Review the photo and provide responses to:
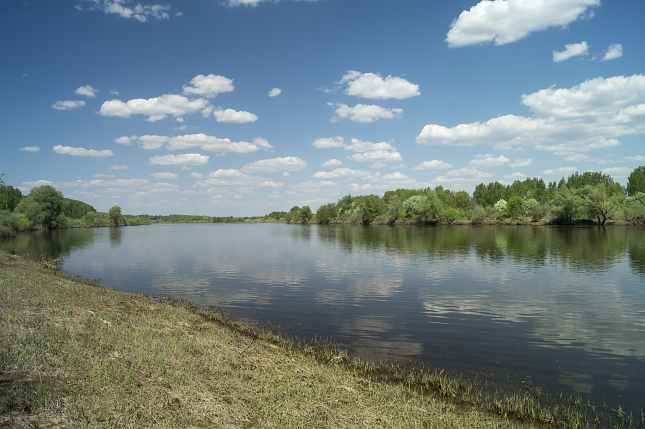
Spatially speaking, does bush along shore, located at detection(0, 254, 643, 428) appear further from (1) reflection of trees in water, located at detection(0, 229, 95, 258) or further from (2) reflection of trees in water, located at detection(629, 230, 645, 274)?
(1) reflection of trees in water, located at detection(0, 229, 95, 258)

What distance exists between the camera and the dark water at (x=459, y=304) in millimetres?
19469

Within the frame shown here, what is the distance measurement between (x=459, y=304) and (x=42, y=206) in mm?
183759

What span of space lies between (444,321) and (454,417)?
14.6 m

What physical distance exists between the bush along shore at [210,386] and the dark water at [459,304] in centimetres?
304

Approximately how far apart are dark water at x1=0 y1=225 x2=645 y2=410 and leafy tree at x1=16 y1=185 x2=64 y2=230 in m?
126

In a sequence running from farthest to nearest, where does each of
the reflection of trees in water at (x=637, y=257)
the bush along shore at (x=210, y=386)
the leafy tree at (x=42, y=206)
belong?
the leafy tree at (x=42, y=206), the reflection of trees in water at (x=637, y=257), the bush along shore at (x=210, y=386)

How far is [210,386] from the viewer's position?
1338cm

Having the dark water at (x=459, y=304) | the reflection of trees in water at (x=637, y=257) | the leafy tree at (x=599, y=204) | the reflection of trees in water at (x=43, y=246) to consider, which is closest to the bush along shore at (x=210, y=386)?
the dark water at (x=459, y=304)

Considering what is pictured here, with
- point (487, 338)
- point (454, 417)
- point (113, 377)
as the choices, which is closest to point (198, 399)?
point (113, 377)

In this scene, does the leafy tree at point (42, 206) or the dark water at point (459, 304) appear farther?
the leafy tree at point (42, 206)

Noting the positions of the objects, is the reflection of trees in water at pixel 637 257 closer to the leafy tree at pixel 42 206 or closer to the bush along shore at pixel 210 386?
the bush along shore at pixel 210 386

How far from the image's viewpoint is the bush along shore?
10805 mm

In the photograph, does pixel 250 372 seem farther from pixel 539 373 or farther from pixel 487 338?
pixel 487 338

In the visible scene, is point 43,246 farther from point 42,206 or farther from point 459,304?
point 459,304
